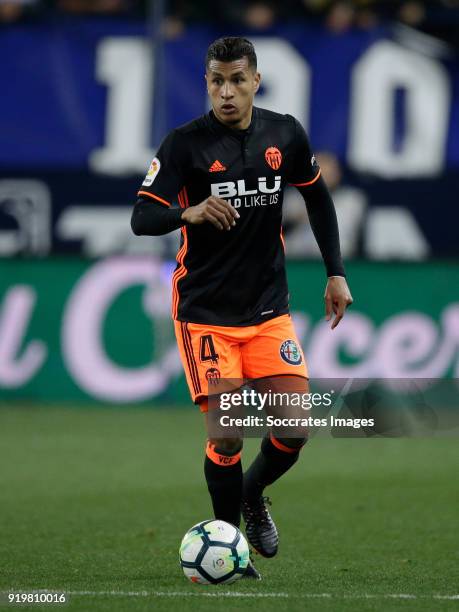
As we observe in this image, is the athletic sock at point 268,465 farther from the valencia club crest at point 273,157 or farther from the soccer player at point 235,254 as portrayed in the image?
the valencia club crest at point 273,157

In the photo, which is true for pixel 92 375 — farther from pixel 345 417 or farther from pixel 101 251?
pixel 345 417

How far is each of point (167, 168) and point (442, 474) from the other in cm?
482

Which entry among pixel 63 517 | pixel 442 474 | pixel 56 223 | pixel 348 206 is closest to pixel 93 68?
pixel 56 223

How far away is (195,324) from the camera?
603 centimetres

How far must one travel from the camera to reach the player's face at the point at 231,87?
587 cm

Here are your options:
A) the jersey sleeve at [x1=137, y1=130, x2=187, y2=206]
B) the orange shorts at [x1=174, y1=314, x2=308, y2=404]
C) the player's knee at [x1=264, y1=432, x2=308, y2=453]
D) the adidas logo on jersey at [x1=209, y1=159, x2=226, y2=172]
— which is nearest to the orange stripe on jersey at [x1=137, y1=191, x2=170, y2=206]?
the jersey sleeve at [x1=137, y1=130, x2=187, y2=206]

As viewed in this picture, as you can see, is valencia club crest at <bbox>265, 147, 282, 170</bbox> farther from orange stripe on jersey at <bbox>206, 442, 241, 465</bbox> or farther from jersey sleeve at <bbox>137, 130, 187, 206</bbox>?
orange stripe on jersey at <bbox>206, 442, 241, 465</bbox>

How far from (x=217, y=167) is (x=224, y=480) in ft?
4.44

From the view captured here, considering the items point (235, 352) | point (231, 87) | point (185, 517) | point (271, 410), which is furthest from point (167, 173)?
point (185, 517)

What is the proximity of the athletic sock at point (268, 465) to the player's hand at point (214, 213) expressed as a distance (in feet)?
3.71

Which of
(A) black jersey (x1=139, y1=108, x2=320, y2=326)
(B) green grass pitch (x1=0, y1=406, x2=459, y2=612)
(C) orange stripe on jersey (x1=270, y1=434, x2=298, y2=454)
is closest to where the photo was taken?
(B) green grass pitch (x1=0, y1=406, x2=459, y2=612)

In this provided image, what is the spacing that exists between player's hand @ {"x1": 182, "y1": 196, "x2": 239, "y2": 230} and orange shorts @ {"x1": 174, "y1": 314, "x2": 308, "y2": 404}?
606 mm

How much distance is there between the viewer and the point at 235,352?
19.9 feet

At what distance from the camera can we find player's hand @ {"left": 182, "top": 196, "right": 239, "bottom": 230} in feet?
18.2
